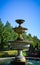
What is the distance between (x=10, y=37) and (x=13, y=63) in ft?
73.9

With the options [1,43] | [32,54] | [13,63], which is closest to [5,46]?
[1,43]

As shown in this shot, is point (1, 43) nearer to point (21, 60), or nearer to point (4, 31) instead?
point (4, 31)

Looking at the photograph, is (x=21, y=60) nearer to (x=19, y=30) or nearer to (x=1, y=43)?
(x=19, y=30)

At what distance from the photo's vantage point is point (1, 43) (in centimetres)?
4031

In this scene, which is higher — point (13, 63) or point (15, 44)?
point (15, 44)

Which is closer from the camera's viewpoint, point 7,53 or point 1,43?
point 7,53

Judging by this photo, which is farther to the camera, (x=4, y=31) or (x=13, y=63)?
(x=4, y=31)

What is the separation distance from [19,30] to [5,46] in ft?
77.8

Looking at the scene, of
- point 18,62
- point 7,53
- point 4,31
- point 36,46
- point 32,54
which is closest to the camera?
point 18,62

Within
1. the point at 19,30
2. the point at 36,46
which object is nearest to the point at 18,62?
the point at 19,30

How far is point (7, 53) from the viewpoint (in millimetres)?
32344

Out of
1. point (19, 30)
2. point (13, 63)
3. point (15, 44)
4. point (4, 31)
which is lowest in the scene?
point (13, 63)

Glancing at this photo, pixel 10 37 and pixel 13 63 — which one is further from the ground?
pixel 10 37

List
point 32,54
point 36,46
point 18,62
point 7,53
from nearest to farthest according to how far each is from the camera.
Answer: point 18,62 < point 7,53 < point 32,54 < point 36,46
